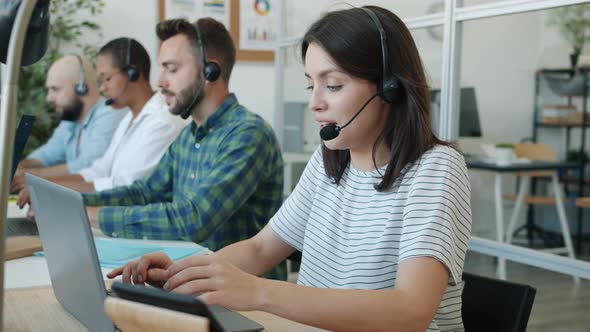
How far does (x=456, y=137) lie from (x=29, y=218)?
50.1 inches

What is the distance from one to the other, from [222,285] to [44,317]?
345 millimetres

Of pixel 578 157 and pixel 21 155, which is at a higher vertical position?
pixel 21 155

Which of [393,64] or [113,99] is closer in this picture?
[393,64]

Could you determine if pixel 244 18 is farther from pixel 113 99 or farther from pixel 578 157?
pixel 578 157

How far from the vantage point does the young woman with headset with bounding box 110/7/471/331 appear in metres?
0.97

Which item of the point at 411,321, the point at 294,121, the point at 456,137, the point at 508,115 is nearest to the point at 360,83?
the point at 411,321

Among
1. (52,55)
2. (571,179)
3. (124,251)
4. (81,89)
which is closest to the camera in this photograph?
(124,251)

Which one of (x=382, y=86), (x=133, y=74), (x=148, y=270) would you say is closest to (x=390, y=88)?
(x=382, y=86)

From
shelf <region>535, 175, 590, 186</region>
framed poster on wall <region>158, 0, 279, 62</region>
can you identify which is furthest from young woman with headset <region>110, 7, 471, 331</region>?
framed poster on wall <region>158, 0, 279, 62</region>

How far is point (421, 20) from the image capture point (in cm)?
219

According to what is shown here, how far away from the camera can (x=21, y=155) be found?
142cm

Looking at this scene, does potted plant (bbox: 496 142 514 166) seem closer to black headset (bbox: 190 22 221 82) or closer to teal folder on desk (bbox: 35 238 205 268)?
black headset (bbox: 190 22 221 82)

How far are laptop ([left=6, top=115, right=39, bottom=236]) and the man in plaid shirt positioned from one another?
189 millimetres

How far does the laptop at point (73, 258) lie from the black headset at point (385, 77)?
0.47 m
